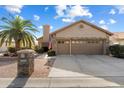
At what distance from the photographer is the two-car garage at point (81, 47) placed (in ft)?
82.3

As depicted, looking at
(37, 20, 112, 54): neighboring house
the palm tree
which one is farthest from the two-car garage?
the palm tree

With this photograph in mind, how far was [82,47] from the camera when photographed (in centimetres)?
2511

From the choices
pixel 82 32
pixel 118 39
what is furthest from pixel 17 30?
pixel 118 39

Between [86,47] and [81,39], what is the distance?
1.18 meters

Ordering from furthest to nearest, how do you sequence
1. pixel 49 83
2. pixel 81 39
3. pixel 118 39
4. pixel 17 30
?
1. pixel 118 39
2. pixel 81 39
3. pixel 17 30
4. pixel 49 83

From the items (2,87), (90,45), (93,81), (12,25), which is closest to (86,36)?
(90,45)

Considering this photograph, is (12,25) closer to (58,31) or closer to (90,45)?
(58,31)

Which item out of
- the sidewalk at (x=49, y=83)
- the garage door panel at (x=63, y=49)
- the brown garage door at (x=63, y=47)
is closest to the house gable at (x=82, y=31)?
the brown garage door at (x=63, y=47)

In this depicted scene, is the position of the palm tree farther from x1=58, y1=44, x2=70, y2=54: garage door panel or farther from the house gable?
the house gable

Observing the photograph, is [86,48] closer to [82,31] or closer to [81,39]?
[81,39]

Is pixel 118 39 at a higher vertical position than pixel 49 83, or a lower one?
higher

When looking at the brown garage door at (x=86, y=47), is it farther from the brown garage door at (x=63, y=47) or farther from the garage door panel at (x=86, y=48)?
the brown garage door at (x=63, y=47)
